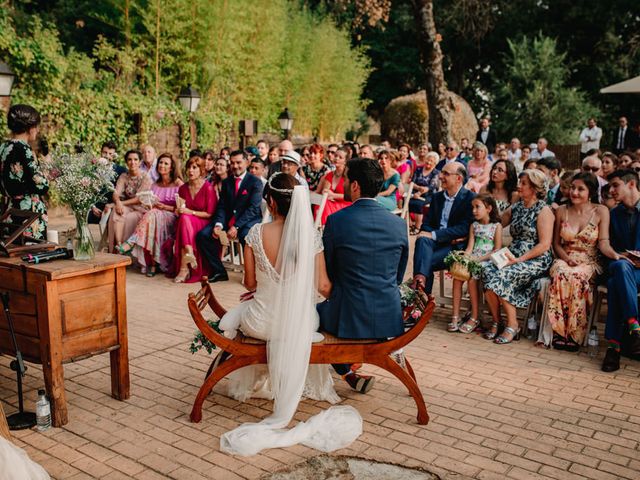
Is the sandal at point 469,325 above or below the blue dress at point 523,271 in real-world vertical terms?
below

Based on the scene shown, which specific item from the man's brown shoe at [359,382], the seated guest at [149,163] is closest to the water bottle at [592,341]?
the man's brown shoe at [359,382]

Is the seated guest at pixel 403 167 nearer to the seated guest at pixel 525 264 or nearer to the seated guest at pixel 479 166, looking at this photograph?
the seated guest at pixel 479 166

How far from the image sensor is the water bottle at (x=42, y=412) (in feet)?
13.0

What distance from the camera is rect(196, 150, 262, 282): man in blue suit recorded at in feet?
26.8

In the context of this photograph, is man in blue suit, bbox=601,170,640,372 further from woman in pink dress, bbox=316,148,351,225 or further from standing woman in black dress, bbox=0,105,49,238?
standing woman in black dress, bbox=0,105,49,238

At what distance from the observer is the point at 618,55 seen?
2748cm

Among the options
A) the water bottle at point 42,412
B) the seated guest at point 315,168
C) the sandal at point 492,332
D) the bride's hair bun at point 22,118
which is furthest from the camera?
the seated guest at point 315,168

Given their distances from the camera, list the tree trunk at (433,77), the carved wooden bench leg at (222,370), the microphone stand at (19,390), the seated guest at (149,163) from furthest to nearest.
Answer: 1. the tree trunk at (433,77)
2. the seated guest at (149,163)
3. the carved wooden bench leg at (222,370)
4. the microphone stand at (19,390)

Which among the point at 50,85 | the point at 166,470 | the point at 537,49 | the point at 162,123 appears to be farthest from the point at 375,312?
the point at 537,49

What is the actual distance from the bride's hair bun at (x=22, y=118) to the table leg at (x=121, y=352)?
1.82 m

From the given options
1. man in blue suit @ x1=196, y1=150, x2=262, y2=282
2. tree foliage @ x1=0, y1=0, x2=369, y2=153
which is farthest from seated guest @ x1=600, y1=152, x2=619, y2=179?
tree foliage @ x1=0, y1=0, x2=369, y2=153

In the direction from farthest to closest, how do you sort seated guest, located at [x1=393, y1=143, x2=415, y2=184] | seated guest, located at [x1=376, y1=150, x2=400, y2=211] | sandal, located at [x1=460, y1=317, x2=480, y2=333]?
seated guest, located at [x1=393, y1=143, x2=415, y2=184], seated guest, located at [x1=376, y1=150, x2=400, y2=211], sandal, located at [x1=460, y1=317, x2=480, y2=333]

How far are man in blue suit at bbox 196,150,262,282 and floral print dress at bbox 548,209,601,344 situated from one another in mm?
3872

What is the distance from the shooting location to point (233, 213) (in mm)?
8352
